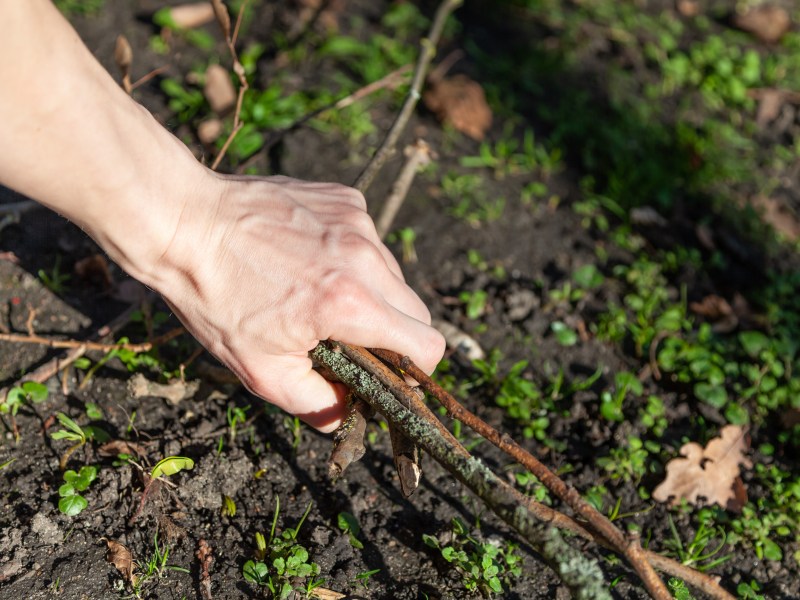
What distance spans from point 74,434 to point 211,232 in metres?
0.88

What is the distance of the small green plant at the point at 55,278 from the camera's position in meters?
2.85

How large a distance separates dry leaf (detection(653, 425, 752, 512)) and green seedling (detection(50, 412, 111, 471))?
1.95m

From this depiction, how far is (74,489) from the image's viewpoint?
2.28 meters

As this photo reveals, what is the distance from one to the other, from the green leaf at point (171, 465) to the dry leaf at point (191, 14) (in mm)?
2706

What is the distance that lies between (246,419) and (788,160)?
3375 mm

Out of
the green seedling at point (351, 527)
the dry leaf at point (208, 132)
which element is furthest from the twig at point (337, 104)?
the green seedling at point (351, 527)

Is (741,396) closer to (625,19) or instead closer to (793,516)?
(793,516)

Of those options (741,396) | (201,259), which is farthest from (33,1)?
(741,396)

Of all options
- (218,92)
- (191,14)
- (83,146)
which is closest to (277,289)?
(83,146)

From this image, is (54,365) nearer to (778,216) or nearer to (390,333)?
(390,333)

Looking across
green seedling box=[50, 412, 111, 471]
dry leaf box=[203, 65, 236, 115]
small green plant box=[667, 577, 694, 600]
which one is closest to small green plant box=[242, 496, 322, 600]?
green seedling box=[50, 412, 111, 471]

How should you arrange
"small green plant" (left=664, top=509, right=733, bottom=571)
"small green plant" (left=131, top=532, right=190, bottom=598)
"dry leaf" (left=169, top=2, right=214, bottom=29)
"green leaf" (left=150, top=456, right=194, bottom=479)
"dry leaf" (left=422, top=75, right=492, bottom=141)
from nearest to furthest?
"small green plant" (left=131, top=532, right=190, bottom=598) → "green leaf" (left=150, top=456, right=194, bottom=479) → "small green plant" (left=664, top=509, right=733, bottom=571) → "dry leaf" (left=422, top=75, right=492, bottom=141) → "dry leaf" (left=169, top=2, right=214, bottom=29)

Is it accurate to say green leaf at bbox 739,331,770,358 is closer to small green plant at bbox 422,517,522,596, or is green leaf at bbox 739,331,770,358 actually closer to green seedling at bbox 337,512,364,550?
small green plant at bbox 422,517,522,596

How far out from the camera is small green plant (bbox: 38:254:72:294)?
9.35 feet
